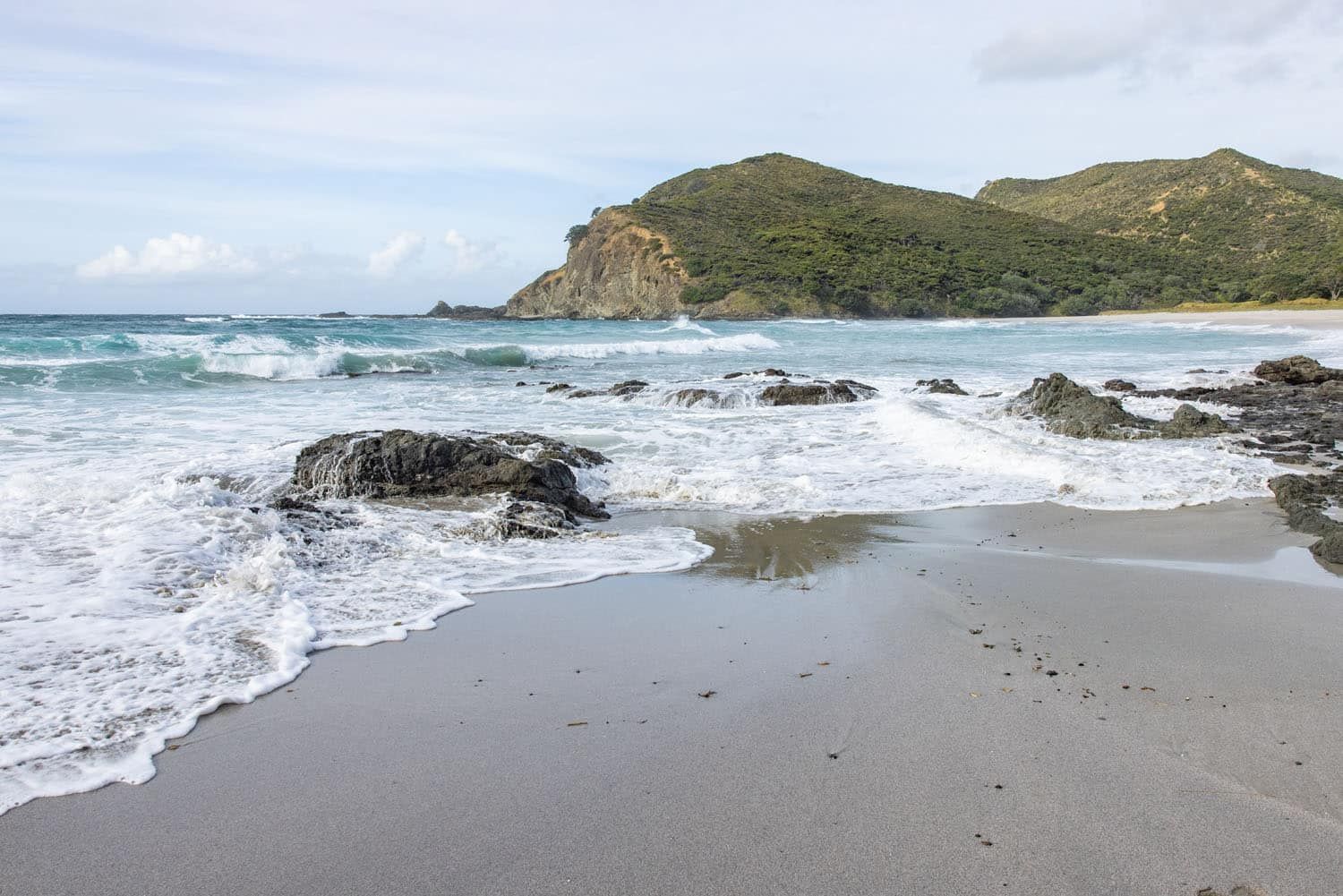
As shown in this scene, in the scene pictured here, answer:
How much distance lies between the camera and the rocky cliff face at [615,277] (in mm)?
74125

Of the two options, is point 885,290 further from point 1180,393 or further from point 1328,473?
point 1328,473

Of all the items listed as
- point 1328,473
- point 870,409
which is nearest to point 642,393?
point 870,409

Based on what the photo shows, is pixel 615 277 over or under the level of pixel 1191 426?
over

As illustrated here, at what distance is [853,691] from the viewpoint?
3.57 m

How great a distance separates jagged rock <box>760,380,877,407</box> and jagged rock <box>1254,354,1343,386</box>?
739 centimetres

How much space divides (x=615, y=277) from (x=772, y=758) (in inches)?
3105

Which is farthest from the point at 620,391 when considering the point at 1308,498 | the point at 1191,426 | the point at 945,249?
the point at 945,249

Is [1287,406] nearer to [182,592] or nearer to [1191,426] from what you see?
[1191,426]

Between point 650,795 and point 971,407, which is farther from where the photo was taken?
point 971,407

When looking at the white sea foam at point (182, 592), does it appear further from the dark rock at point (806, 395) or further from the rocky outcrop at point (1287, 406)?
the dark rock at point (806, 395)

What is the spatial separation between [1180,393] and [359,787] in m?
15.2

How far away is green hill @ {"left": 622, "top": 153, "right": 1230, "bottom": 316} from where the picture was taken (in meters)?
66.1

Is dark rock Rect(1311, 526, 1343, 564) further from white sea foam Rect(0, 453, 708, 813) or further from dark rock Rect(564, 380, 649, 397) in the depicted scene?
dark rock Rect(564, 380, 649, 397)

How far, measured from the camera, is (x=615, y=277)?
7988 centimetres
